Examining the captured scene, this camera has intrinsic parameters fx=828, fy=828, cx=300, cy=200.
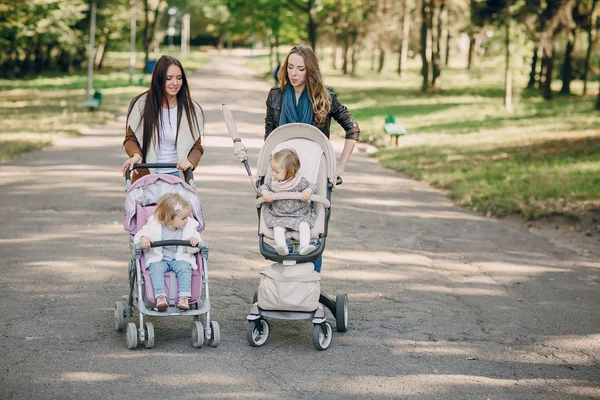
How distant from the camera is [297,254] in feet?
19.9

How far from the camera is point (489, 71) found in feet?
201

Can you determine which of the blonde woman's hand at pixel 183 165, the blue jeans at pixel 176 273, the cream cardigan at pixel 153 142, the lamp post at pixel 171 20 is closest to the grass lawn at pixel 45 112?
the cream cardigan at pixel 153 142

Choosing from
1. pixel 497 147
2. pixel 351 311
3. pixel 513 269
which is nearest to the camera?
pixel 351 311

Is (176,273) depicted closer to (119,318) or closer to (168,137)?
(119,318)

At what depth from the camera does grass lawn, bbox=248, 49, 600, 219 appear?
42.3 ft

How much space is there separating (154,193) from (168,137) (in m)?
0.57

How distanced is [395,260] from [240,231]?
2.10 metres

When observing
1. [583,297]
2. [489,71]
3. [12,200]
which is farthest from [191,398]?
[489,71]

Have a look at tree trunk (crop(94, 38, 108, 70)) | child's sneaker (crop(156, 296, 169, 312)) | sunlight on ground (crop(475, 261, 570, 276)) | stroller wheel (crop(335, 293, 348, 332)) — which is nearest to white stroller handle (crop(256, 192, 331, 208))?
stroller wheel (crop(335, 293, 348, 332))

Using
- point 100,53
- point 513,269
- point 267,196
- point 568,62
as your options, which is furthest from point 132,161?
point 100,53

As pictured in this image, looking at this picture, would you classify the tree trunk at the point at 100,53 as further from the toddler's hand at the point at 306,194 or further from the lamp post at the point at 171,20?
the toddler's hand at the point at 306,194

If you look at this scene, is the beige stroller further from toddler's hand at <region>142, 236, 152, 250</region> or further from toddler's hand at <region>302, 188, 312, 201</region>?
toddler's hand at <region>142, 236, 152, 250</region>

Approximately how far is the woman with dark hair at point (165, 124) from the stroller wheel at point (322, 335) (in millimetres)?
1625

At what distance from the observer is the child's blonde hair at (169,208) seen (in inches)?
236
